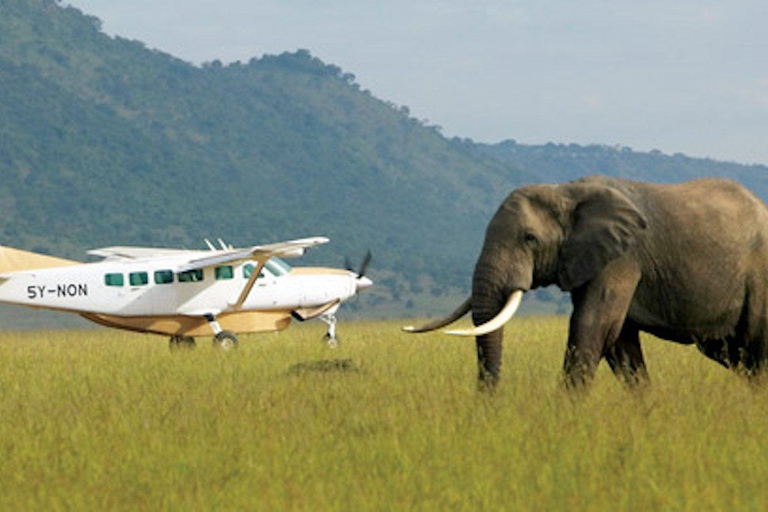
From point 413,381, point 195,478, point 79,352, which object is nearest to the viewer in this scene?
point 195,478

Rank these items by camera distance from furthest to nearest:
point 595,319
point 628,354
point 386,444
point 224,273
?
point 224,273, point 628,354, point 595,319, point 386,444

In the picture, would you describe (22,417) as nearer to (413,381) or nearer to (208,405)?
(208,405)

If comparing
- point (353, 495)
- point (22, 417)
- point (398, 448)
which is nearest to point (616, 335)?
point (398, 448)

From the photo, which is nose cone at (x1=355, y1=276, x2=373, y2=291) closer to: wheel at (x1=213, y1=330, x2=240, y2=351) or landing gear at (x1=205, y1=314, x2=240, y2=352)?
landing gear at (x1=205, y1=314, x2=240, y2=352)

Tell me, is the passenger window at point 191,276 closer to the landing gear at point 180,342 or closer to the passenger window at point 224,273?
the passenger window at point 224,273

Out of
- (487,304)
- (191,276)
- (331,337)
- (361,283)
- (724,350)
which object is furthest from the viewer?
(361,283)

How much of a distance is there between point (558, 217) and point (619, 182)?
→ 948mm

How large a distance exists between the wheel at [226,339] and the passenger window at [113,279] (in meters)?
1.87

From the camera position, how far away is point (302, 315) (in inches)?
1053

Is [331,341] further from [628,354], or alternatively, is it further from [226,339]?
[628,354]

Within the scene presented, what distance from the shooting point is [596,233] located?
12.0 metres

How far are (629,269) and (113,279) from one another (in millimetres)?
14494

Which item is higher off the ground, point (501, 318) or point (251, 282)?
point (251, 282)

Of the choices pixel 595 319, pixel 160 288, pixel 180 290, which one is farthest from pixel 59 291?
pixel 595 319
